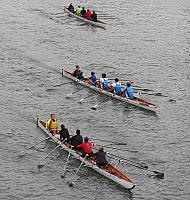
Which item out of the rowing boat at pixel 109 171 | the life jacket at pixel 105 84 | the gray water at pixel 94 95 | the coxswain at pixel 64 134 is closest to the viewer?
the rowing boat at pixel 109 171

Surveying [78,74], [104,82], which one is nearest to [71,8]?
[78,74]

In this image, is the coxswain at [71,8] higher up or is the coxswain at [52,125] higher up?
the coxswain at [71,8]

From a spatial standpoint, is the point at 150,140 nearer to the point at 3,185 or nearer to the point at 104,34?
the point at 3,185

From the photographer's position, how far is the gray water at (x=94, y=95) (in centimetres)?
3309

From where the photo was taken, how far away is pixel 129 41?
63.6 m

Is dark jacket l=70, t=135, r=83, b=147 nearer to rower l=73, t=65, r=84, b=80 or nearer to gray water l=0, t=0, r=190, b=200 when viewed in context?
gray water l=0, t=0, r=190, b=200

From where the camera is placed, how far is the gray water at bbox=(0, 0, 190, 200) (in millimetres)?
33094

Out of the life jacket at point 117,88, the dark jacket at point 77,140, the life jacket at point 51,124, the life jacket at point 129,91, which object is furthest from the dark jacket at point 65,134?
the life jacket at point 117,88

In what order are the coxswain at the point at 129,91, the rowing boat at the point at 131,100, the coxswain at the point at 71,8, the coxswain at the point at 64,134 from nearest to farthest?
the coxswain at the point at 64,134
the rowing boat at the point at 131,100
the coxswain at the point at 129,91
the coxswain at the point at 71,8

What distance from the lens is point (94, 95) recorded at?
4656 centimetres

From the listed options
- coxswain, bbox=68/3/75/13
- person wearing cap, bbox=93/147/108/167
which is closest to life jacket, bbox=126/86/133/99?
person wearing cap, bbox=93/147/108/167

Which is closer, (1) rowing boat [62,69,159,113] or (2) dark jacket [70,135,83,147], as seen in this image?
(2) dark jacket [70,135,83,147]

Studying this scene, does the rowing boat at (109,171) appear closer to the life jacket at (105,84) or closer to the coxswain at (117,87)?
the coxswain at (117,87)

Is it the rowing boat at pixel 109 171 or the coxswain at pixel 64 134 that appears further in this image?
the coxswain at pixel 64 134
